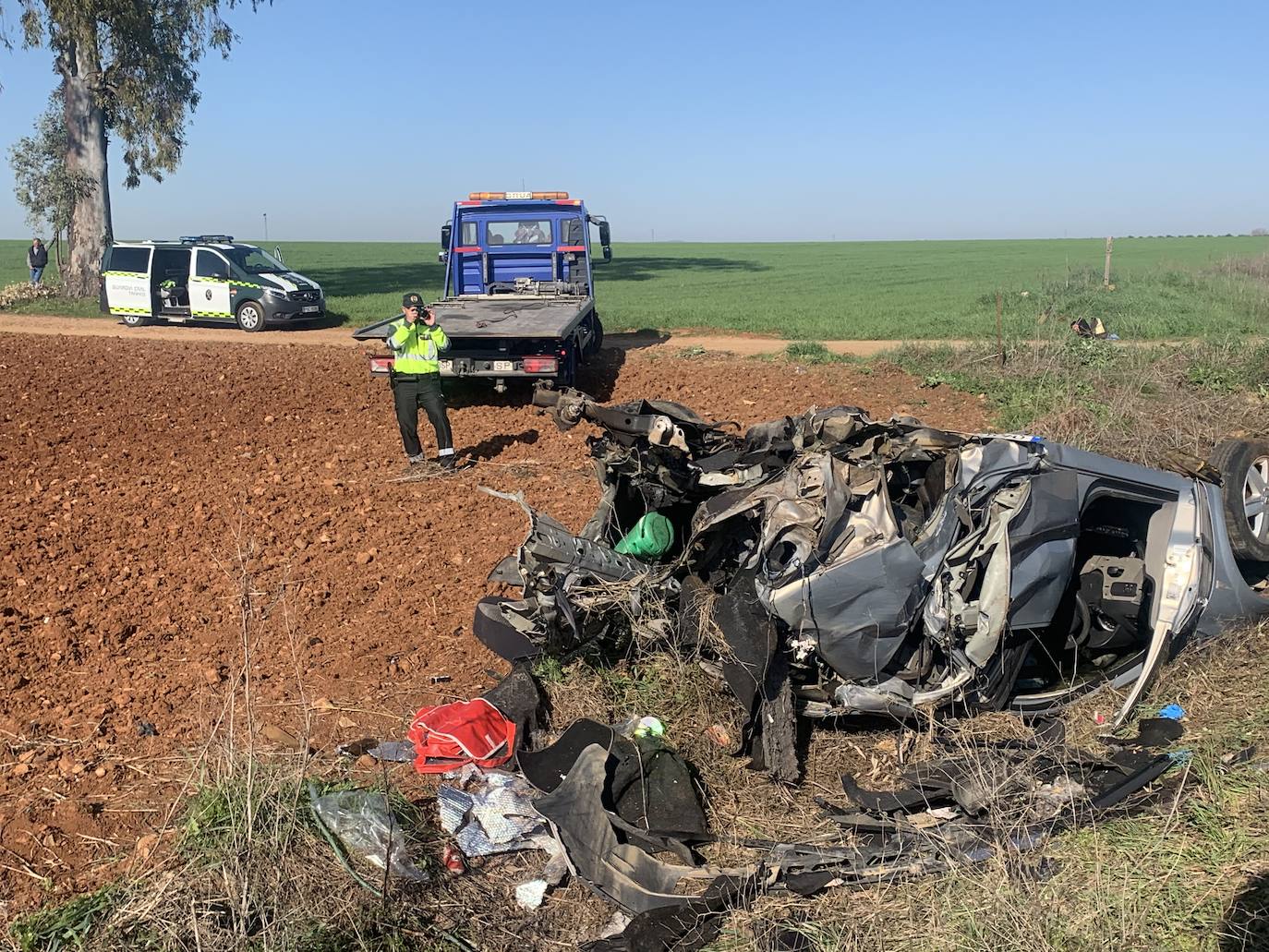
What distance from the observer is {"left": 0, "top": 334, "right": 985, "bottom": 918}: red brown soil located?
4.64 m

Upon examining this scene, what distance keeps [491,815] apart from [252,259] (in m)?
19.5

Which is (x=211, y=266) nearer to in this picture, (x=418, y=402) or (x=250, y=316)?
(x=250, y=316)

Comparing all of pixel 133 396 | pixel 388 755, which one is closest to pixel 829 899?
pixel 388 755

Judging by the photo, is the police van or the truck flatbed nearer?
the truck flatbed

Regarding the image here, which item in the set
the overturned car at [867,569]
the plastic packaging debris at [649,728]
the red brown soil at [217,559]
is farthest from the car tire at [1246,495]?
the red brown soil at [217,559]

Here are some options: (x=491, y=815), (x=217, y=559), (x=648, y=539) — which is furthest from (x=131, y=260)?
(x=491, y=815)

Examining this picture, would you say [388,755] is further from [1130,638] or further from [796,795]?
[1130,638]

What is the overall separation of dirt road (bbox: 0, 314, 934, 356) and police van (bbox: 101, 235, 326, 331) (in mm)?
321

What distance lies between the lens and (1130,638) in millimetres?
5195

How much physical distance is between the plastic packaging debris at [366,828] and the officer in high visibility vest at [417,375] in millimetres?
6076

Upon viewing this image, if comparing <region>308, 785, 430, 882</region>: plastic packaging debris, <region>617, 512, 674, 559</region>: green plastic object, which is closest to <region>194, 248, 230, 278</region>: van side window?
<region>617, 512, 674, 559</region>: green plastic object

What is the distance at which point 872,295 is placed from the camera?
106ft

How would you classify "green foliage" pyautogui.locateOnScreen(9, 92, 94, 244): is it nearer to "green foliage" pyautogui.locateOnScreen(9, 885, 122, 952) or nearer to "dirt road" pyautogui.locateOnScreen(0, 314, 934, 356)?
"dirt road" pyautogui.locateOnScreen(0, 314, 934, 356)

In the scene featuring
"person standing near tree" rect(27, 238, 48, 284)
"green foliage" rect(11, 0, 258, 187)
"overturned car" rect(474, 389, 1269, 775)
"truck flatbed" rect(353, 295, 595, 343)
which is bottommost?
"overturned car" rect(474, 389, 1269, 775)
